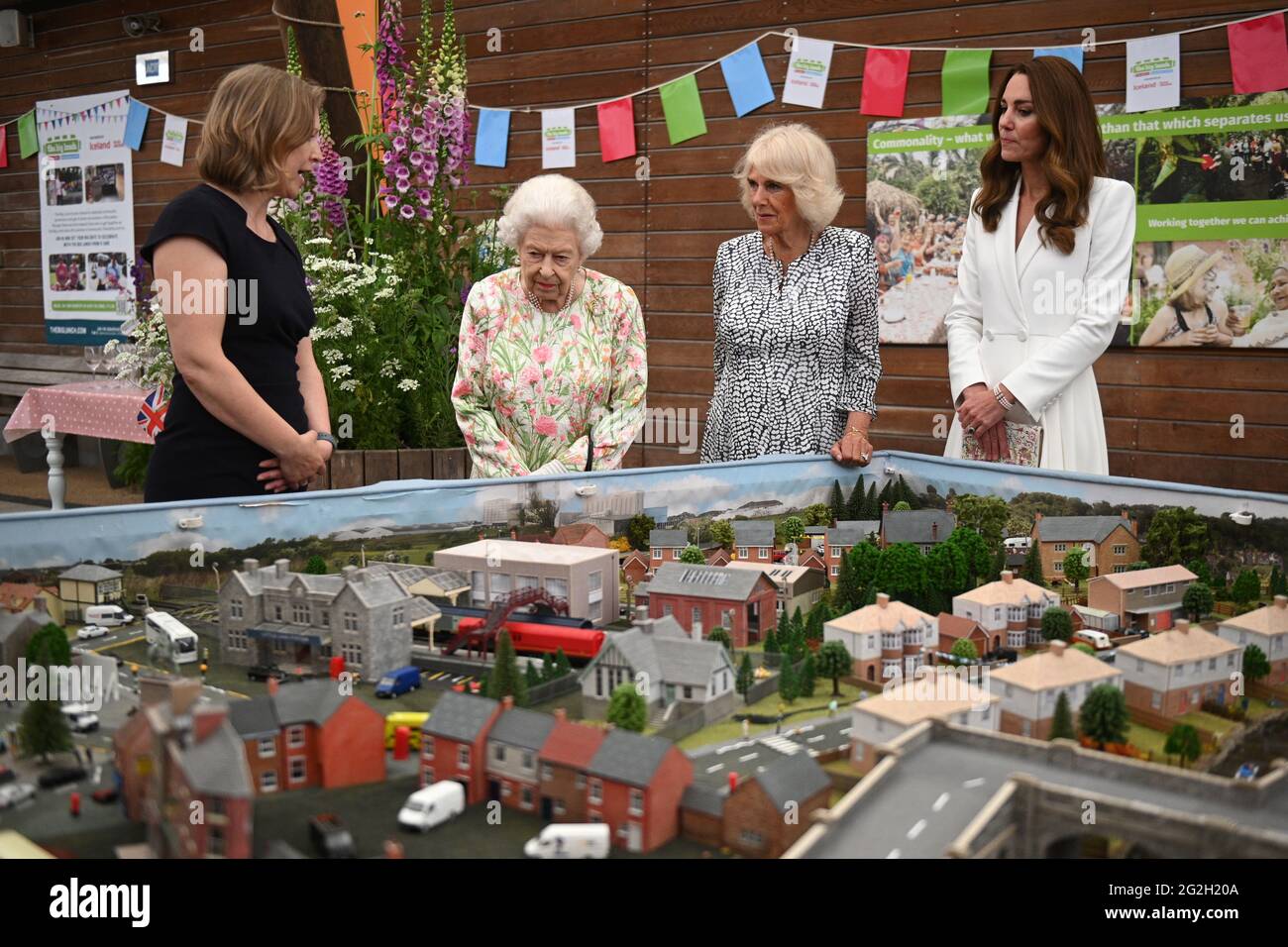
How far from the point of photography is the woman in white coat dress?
278 centimetres

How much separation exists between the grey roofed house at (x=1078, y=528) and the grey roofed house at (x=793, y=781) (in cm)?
110

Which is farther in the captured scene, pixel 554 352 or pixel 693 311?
pixel 693 311

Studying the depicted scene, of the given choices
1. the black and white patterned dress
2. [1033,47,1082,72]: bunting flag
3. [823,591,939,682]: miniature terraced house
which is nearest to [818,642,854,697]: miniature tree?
A: [823,591,939,682]: miniature terraced house

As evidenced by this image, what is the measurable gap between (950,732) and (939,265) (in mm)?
4799

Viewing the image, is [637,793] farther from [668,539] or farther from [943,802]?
[668,539]

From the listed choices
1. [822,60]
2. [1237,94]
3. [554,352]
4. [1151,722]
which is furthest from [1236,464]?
[1151,722]

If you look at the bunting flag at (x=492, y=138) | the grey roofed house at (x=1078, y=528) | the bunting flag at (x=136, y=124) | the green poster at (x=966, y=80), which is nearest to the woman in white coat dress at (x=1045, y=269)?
the grey roofed house at (x=1078, y=528)

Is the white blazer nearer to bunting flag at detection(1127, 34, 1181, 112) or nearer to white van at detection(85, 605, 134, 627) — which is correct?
white van at detection(85, 605, 134, 627)

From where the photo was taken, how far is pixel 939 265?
19.0ft

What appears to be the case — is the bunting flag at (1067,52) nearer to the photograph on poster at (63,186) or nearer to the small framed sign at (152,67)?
the small framed sign at (152,67)

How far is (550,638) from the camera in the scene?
159cm

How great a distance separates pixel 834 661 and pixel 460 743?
560 mm
